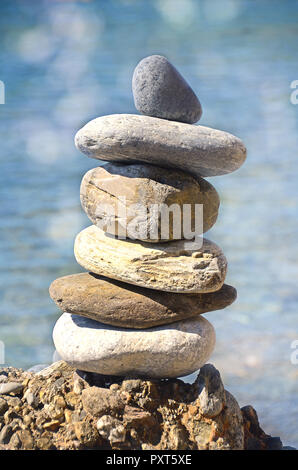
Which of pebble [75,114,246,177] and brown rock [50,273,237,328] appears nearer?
pebble [75,114,246,177]

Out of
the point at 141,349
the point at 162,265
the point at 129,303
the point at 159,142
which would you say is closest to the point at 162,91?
the point at 159,142

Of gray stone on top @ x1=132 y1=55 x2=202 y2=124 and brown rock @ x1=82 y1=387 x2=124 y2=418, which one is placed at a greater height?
gray stone on top @ x1=132 y1=55 x2=202 y2=124

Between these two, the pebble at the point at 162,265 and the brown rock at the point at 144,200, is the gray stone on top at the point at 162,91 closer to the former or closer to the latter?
the brown rock at the point at 144,200

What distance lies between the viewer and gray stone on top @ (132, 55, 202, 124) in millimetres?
3971

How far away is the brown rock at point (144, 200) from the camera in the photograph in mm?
3930

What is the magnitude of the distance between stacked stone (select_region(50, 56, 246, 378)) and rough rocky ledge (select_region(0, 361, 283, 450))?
0.50ft

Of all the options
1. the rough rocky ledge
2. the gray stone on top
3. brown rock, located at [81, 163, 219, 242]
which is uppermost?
the gray stone on top

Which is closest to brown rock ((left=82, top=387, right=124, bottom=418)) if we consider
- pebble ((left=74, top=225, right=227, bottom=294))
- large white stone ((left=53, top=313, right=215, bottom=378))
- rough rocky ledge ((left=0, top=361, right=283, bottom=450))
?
rough rocky ledge ((left=0, top=361, right=283, bottom=450))

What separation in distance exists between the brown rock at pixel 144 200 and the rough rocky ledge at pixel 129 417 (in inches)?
39.0

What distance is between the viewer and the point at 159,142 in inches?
151

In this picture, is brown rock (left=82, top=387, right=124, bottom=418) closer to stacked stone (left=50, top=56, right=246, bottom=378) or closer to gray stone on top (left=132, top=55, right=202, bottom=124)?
stacked stone (left=50, top=56, right=246, bottom=378)

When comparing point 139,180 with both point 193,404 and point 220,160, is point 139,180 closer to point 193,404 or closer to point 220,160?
point 220,160

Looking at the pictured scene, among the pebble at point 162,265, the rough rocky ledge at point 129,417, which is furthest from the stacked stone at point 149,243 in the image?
the rough rocky ledge at point 129,417

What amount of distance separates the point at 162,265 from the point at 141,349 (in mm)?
562
